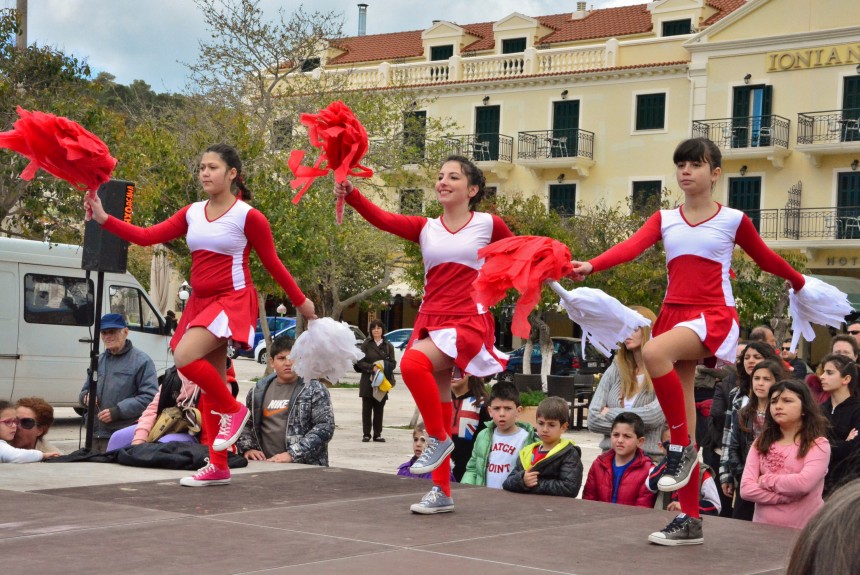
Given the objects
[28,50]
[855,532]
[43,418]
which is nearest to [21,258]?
[28,50]

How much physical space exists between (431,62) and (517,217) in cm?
1331

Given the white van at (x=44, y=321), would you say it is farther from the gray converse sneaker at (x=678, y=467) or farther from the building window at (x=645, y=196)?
the building window at (x=645, y=196)

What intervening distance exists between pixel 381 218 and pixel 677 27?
113ft

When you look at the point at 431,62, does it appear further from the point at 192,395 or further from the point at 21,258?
the point at 192,395

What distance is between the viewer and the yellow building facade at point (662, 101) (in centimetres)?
3419

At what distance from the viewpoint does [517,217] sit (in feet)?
97.1

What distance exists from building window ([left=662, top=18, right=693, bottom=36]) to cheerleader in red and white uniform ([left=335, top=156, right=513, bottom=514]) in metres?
33.9

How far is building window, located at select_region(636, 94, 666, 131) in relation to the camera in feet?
121

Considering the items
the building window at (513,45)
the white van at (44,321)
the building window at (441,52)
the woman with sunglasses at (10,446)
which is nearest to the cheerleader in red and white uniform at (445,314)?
the woman with sunglasses at (10,446)

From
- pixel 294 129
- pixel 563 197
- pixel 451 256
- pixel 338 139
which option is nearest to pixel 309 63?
pixel 294 129

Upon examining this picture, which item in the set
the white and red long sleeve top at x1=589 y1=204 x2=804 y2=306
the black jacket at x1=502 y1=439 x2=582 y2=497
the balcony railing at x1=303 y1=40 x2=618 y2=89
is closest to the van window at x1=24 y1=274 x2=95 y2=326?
the black jacket at x1=502 y1=439 x2=582 y2=497

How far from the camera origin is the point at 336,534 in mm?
5258

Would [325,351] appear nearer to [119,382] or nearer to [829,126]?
[119,382]

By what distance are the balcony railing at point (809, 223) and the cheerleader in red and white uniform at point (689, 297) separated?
30.2 metres
